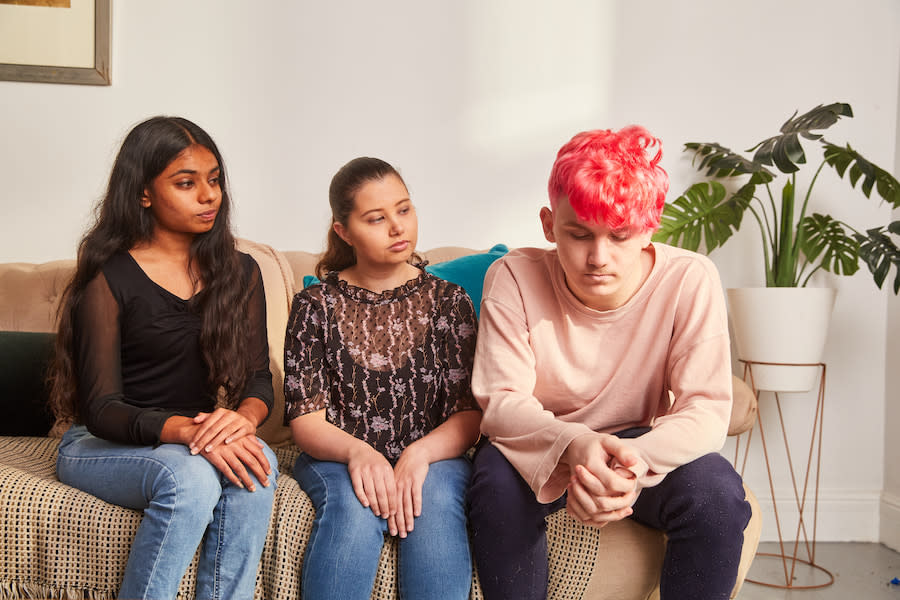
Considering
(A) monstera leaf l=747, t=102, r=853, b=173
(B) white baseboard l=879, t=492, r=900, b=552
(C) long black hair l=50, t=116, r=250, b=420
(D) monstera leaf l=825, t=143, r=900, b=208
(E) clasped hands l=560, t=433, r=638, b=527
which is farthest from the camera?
(B) white baseboard l=879, t=492, r=900, b=552

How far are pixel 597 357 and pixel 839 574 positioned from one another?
1.42m

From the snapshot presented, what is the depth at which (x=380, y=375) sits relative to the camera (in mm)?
1488

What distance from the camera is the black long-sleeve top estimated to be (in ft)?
4.56

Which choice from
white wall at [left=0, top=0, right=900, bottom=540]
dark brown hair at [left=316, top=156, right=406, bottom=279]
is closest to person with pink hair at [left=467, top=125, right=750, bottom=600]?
dark brown hair at [left=316, top=156, right=406, bottom=279]

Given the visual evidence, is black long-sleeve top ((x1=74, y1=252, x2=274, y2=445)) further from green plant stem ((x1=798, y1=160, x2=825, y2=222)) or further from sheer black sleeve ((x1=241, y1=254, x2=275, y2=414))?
green plant stem ((x1=798, y1=160, x2=825, y2=222))

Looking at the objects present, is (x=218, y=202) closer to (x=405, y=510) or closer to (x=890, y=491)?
(x=405, y=510)

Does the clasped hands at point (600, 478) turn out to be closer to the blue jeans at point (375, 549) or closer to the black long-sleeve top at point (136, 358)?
the blue jeans at point (375, 549)

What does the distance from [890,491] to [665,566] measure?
1759 mm

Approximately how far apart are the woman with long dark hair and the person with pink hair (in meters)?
0.44

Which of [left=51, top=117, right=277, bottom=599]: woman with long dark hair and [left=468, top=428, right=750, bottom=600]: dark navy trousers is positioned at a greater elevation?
[left=51, top=117, right=277, bottom=599]: woman with long dark hair

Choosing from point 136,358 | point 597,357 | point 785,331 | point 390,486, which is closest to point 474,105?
point 785,331

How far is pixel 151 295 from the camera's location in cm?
150

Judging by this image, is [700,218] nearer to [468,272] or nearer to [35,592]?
[468,272]

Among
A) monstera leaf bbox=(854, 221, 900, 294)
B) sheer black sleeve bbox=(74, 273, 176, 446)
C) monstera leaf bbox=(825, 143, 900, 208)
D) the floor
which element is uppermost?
monstera leaf bbox=(825, 143, 900, 208)
